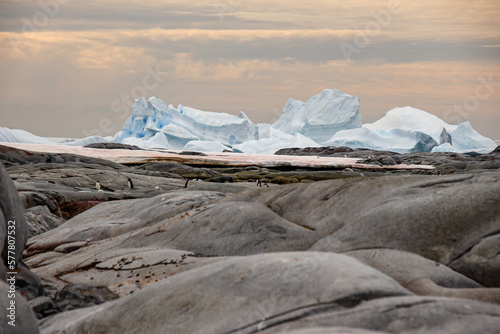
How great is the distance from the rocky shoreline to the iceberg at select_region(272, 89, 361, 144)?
4449 centimetres

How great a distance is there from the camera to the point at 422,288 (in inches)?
140

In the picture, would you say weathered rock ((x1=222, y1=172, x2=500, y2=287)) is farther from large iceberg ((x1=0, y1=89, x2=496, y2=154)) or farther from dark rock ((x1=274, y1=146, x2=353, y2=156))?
large iceberg ((x1=0, y1=89, x2=496, y2=154))

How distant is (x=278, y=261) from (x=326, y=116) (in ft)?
164

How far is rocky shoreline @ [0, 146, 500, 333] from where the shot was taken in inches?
103

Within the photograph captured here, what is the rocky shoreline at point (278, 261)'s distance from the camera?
2.61m

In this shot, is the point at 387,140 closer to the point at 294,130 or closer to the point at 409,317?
the point at 294,130

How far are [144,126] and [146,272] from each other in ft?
145

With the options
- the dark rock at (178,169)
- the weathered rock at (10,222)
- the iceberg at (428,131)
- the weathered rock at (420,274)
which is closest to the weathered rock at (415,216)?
the weathered rock at (420,274)

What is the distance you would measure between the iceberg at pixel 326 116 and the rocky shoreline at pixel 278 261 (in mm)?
44488

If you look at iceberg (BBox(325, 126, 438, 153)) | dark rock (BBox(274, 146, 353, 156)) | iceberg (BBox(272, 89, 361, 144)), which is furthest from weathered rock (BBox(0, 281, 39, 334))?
iceberg (BBox(272, 89, 361, 144))

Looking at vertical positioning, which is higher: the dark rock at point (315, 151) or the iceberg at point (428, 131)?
the iceberg at point (428, 131)

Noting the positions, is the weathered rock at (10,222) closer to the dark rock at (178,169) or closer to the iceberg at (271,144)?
the dark rock at (178,169)

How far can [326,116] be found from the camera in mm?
52312

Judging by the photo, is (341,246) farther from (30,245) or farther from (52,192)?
(52,192)
